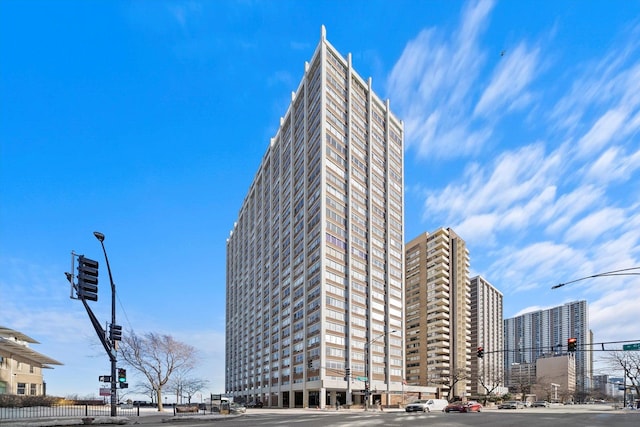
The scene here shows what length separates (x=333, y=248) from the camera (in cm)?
9844

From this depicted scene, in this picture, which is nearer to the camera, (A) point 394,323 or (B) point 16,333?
(B) point 16,333

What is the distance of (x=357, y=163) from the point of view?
361 feet

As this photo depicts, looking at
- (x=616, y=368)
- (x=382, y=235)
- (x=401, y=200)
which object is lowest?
(x=616, y=368)

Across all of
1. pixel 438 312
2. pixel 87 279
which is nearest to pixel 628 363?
pixel 438 312

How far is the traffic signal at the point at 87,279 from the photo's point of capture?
90.6ft

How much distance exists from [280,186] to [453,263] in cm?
6210

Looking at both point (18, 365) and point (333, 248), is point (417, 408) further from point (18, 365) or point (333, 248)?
point (333, 248)

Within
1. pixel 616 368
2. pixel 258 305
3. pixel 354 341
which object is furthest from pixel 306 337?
pixel 616 368

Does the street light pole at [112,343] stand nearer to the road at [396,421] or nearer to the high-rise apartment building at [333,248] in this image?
the road at [396,421]

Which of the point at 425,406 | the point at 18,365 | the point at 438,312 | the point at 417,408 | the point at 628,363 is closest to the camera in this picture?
the point at 417,408

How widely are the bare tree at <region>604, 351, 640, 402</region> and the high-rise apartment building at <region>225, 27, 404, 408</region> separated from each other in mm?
41800

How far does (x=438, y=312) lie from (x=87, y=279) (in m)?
129

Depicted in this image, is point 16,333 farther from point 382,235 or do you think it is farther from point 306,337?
point 382,235

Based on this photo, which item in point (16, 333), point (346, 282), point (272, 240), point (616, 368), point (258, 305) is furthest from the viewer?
point (258, 305)
